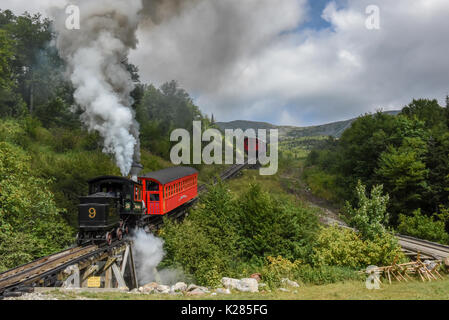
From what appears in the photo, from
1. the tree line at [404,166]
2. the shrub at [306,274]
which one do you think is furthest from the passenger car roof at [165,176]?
the tree line at [404,166]

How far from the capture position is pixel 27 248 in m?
15.5

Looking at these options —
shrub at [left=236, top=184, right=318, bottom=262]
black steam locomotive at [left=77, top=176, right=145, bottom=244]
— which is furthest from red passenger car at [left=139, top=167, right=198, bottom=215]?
shrub at [left=236, top=184, right=318, bottom=262]

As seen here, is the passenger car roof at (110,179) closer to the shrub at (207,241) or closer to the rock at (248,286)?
the shrub at (207,241)

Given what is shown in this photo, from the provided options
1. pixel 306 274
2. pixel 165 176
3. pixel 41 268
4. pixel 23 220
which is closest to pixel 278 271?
pixel 306 274

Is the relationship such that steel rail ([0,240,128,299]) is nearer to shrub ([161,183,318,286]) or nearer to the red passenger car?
shrub ([161,183,318,286])

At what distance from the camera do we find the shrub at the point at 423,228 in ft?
79.7

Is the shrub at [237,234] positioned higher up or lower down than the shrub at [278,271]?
higher up

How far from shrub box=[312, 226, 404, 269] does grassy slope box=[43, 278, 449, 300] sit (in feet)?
7.18

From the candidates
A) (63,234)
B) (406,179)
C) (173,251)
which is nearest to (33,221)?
(63,234)

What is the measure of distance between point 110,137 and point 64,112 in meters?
23.5

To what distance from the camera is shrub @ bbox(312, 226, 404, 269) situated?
16734mm

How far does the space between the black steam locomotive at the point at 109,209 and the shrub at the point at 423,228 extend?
71.0ft
